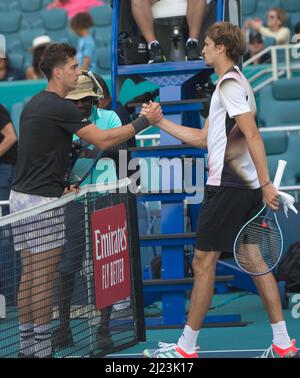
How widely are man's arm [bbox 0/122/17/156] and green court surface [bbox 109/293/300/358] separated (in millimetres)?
2359

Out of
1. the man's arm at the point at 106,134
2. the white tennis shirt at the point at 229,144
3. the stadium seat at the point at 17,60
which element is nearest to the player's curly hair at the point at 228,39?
the white tennis shirt at the point at 229,144

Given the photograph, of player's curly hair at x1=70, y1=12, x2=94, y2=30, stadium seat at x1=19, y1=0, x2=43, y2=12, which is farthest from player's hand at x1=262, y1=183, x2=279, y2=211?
stadium seat at x1=19, y1=0, x2=43, y2=12

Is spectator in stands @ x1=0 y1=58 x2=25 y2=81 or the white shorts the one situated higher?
spectator in stands @ x1=0 y1=58 x2=25 y2=81

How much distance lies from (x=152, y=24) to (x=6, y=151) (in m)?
Result: 2.05

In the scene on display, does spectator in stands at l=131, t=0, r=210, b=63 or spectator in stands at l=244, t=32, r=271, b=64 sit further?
spectator in stands at l=244, t=32, r=271, b=64

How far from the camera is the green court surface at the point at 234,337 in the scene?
8.04 m

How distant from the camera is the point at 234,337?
866cm

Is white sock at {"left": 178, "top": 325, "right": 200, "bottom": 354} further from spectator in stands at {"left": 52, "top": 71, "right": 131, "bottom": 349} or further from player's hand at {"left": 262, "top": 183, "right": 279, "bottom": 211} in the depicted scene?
player's hand at {"left": 262, "top": 183, "right": 279, "bottom": 211}

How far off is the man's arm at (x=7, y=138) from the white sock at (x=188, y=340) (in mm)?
3833

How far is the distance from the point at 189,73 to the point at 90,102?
102cm

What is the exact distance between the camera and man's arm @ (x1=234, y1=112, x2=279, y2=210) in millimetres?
7137

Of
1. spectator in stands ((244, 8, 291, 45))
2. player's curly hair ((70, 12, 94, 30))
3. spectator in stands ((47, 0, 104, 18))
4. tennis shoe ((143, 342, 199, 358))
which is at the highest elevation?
spectator in stands ((47, 0, 104, 18))

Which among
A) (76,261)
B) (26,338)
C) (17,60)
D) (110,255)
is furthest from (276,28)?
(26,338)

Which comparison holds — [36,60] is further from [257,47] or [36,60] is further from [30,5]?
[30,5]
